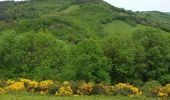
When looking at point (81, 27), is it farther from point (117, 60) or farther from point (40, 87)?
point (40, 87)

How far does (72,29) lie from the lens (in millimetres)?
148375

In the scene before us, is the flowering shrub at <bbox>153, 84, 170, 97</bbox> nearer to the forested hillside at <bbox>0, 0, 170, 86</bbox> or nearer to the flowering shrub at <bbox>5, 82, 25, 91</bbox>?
the flowering shrub at <bbox>5, 82, 25, 91</bbox>

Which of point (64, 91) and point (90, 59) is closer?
point (64, 91)

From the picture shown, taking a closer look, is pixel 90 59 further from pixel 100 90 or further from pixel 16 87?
pixel 16 87

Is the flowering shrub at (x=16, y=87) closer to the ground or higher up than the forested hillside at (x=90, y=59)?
higher up

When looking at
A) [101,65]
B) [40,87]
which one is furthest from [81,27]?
[40,87]

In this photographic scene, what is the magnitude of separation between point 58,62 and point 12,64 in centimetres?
748

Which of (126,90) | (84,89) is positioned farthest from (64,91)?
(126,90)

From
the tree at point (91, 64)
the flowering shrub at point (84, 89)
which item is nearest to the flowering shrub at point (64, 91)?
the flowering shrub at point (84, 89)

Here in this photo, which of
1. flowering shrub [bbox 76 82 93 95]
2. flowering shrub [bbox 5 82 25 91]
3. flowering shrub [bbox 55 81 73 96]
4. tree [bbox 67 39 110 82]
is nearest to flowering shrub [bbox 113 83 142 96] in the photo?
flowering shrub [bbox 76 82 93 95]

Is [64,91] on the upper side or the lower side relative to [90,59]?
upper

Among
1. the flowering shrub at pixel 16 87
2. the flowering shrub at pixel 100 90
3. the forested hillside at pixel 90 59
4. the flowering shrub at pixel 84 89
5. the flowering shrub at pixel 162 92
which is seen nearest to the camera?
the flowering shrub at pixel 162 92

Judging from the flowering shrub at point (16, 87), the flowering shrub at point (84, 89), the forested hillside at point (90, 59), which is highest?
the flowering shrub at point (84, 89)

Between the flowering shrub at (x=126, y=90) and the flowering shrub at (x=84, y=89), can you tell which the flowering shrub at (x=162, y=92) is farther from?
the flowering shrub at (x=84, y=89)
